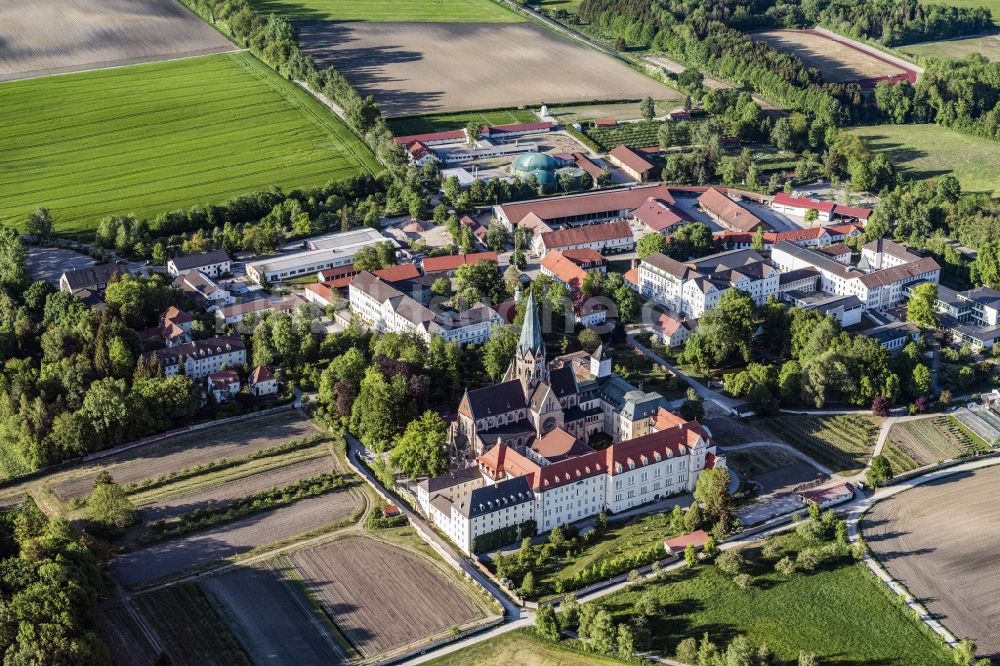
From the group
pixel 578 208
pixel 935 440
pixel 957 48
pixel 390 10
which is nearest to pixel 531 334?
pixel 935 440

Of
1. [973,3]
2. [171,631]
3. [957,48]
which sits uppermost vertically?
[973,3]

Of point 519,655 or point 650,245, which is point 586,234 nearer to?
point 650,245

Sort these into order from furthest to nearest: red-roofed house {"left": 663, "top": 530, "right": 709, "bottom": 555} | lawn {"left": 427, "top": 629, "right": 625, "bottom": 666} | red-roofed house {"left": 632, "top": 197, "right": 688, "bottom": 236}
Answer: red-roofed house {"left": 632, "top": 197, "right": 688, "bottom": 236} < red-roofed house {"left": 663, "top": 530, "right": 709, "bottom": 555} < lawn {"left": 427, "top": 629, "right": 625, "bottom": 666}

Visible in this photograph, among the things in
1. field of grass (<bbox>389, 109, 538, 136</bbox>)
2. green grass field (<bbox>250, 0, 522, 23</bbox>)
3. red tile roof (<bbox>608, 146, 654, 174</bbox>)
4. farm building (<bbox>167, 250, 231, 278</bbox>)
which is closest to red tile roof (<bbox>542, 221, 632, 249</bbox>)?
red tile roof (<bbox>608, 146, 654, 174</bbox>)

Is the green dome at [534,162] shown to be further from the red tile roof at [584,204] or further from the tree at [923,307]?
the tree at [923,307]

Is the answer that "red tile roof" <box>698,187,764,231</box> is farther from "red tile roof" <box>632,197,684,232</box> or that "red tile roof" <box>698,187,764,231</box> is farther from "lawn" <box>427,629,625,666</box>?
"lawn" <box>427,629,625,666</box>
